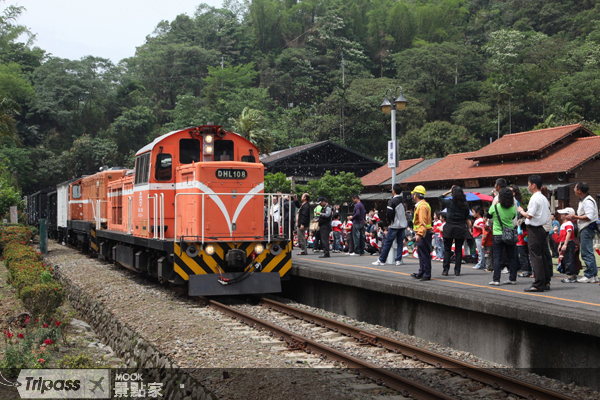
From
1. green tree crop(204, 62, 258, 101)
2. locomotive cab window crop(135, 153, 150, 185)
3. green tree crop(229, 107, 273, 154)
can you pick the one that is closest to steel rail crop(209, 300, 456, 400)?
locomotive cab window crop(135, 153, 150, 185)

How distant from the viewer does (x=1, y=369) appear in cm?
653

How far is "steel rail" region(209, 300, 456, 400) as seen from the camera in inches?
219

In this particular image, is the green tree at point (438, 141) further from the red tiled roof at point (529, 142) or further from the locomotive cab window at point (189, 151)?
the locomotive cab window at point (189, 151)

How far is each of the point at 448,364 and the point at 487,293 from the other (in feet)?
5.28

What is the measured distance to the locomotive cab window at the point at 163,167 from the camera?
39.6 feet

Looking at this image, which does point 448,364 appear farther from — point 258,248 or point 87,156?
point 87,156

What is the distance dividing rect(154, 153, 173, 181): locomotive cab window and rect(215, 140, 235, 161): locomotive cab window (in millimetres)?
1034

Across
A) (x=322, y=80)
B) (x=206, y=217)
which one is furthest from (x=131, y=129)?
(x=206, y=217)

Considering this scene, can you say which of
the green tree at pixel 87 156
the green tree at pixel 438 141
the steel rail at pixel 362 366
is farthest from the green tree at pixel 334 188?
the green tree at pixel 87 156

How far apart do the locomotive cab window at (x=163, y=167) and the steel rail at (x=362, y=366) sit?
4303 millimetres

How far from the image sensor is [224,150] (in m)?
12.3

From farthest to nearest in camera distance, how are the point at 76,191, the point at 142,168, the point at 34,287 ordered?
the point at 76,191, the point at 142,168, the point at 34,287

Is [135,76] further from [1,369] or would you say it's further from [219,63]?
[1,369]
